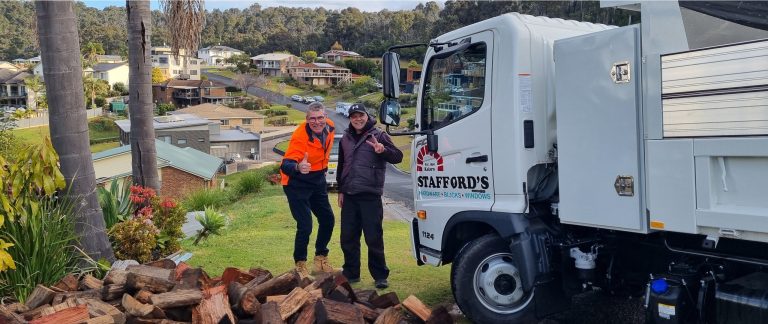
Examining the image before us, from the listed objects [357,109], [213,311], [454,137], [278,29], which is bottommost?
[213,311]

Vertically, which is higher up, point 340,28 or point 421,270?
point 340,28

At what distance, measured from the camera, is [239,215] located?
1488cm

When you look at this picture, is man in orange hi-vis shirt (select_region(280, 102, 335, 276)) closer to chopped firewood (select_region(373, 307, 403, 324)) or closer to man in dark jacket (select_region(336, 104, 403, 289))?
man in dark jacket (select_region(336, 104, 403, 289))

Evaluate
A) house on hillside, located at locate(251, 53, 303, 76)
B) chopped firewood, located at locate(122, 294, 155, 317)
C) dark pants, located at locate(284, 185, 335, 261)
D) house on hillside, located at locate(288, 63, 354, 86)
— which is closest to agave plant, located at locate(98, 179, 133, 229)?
dark pants, located at locate(284, 185, 335, 261)

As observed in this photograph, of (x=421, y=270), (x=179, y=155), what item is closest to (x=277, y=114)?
(x=179, y=155)

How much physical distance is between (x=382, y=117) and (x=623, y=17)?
2288 mm

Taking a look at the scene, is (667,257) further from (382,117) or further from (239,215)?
(239,215)

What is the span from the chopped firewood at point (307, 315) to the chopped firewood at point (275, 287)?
0.46m

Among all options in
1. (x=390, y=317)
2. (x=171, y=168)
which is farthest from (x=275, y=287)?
(x=171, y=168)

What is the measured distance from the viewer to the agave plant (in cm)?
748

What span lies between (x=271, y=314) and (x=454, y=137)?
233cm

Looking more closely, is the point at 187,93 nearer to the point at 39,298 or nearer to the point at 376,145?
the point at 376,145

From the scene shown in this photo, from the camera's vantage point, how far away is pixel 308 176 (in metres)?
6.96

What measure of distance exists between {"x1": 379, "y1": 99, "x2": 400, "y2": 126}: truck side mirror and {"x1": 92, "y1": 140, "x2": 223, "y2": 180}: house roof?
2556 centimetres
